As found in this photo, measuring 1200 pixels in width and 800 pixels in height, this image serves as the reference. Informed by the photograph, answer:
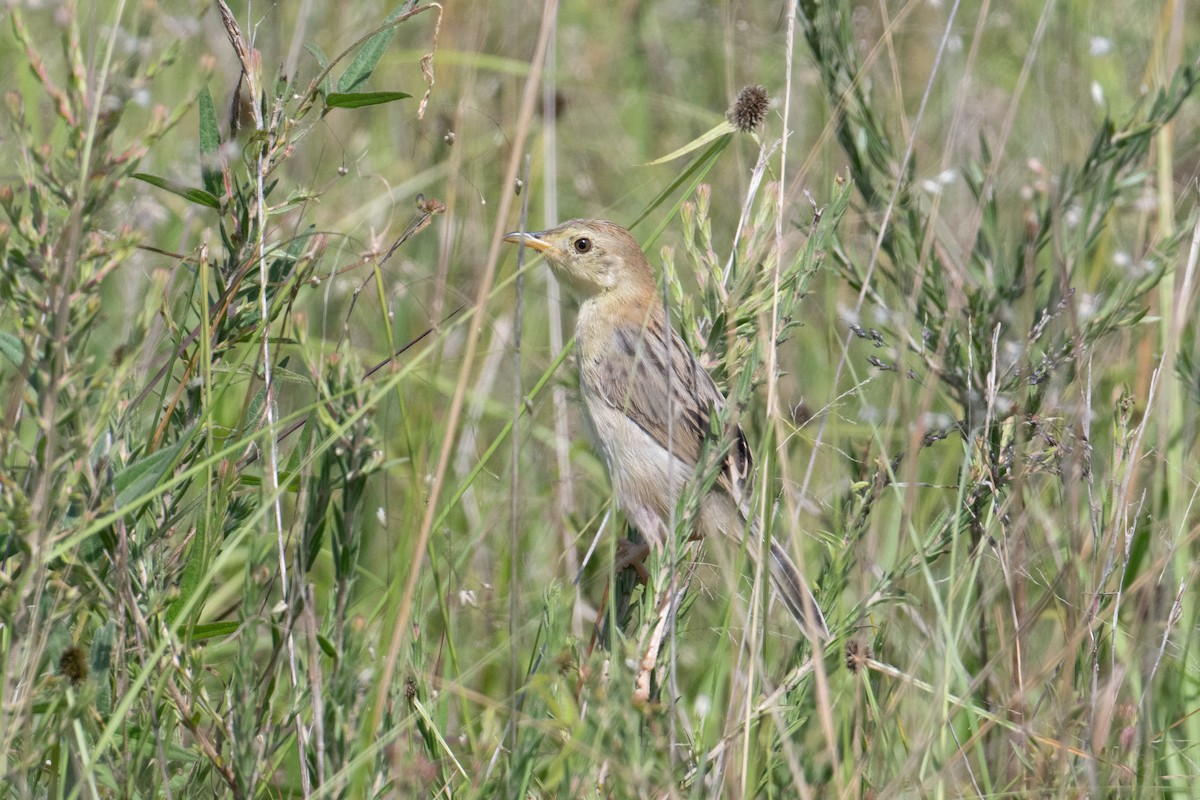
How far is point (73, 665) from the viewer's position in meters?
2.18

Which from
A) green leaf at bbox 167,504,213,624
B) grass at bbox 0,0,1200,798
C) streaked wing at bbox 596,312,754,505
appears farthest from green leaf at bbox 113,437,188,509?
streaked wing at bbox 596,312,754,505

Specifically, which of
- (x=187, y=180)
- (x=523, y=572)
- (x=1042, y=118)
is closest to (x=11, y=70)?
(x=187, y=180)

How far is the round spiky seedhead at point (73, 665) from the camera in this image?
2.18m

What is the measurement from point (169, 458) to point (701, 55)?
5.87 meters

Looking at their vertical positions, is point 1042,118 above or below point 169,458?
above

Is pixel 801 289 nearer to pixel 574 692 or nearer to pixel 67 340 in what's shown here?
pixel 574 692

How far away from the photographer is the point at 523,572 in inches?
173

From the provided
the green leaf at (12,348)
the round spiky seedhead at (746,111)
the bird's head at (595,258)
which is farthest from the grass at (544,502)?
the bird's head at (595,258)

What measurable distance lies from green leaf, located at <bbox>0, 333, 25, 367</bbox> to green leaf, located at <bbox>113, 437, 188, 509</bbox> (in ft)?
0.97

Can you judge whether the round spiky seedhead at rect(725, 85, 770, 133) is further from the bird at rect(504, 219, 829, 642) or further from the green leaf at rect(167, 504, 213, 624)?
the green leaf at rect(167, 504, 213, 624)

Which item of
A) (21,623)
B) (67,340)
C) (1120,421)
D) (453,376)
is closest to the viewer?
(67,340)

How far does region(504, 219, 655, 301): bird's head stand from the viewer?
4.49m

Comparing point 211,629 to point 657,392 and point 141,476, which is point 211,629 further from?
point 657,392

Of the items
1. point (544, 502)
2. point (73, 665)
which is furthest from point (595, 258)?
point (73, 665)
